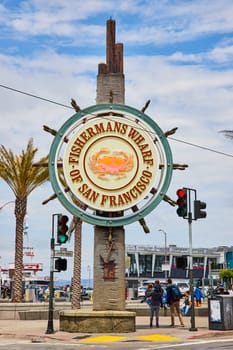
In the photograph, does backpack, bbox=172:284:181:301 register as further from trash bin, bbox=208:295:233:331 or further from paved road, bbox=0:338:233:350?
paved road, bbox=0:338:233:350

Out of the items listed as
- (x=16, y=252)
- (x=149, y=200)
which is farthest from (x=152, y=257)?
(x=149, y=200)

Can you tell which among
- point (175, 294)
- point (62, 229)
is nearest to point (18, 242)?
point (175, 294)

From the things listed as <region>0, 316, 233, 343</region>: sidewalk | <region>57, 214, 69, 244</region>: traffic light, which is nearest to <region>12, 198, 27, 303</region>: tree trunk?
<region>0, 316, 233, 343</region>: sidewalk

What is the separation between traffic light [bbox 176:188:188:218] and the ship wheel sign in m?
1.44

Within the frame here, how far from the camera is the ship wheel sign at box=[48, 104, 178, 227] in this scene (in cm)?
2314

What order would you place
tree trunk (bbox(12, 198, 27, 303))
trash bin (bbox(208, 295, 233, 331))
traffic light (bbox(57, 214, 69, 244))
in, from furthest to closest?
1. tree trunk (bbox(12, 198, 27, 303))
2. trash bin (bbox(208, 295, 233, 331))
3. traffic light (bbox(57, 214, 69, 244))

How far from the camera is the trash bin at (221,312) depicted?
21625 mm

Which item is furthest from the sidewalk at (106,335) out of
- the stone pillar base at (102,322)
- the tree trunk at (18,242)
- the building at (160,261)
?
the building at (160,261)

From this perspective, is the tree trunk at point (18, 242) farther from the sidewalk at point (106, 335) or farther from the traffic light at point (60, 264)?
the traffic light at point (60, 264)

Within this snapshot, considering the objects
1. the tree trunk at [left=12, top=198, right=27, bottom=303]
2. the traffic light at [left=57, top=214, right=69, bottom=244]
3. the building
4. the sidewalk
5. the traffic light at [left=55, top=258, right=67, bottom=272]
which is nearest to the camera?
the sidewalk

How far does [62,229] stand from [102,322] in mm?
3586

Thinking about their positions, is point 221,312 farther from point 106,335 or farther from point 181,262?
point 106,335

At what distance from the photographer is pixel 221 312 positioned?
21578 millimetres

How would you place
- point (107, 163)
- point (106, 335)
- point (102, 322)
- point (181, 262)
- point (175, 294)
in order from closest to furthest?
point (106, 335)
point (102, 322)
point (181, 262)
point (107, 163)
point (175, 294)
